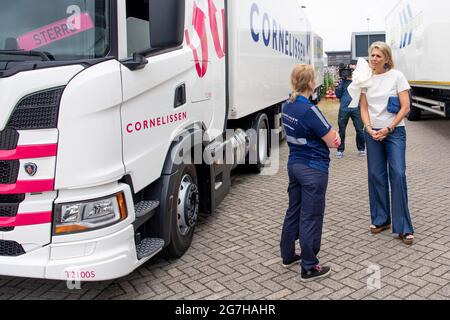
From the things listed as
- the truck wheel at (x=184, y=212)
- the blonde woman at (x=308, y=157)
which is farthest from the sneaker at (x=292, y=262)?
the truck wheel at (x=184, y=212)

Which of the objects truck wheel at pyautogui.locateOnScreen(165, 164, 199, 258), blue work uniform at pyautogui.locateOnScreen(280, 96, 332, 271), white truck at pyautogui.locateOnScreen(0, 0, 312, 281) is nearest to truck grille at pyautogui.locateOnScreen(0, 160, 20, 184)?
white truck at pyautogui.locateOnScreen(0, 0, 312, 281)

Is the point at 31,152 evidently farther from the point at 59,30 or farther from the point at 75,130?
the point at 59,30

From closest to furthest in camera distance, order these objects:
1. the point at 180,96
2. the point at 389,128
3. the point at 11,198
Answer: the point at 11,198
the point at 180,96
the point at 389,128

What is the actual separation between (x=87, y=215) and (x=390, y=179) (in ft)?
9.70

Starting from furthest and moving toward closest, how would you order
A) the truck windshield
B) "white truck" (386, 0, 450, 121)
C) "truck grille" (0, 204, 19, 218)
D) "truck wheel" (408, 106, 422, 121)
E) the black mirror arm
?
"truck wheel" (408, 106, 422, 121), "white truck" (386, 0, 450, 121), the black mirror arm, the truck windshield, "truck grille" (0, 204, 19, 218)

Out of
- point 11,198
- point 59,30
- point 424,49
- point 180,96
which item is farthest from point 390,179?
point 424,49

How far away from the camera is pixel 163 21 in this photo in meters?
2.96

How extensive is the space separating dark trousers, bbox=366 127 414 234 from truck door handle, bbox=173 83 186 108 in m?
1.91

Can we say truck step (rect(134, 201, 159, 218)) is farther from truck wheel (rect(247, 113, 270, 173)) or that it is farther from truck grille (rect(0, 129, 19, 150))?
truck wheel (rect(247, 113, 270, 173))

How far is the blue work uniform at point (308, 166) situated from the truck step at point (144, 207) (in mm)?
1109

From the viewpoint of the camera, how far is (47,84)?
278 cm

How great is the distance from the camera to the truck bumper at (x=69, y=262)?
114 inches

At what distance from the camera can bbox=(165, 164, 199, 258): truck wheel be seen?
3.98 metres

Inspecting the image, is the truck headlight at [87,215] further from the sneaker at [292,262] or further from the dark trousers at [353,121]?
the dark trousers at [353,121]
